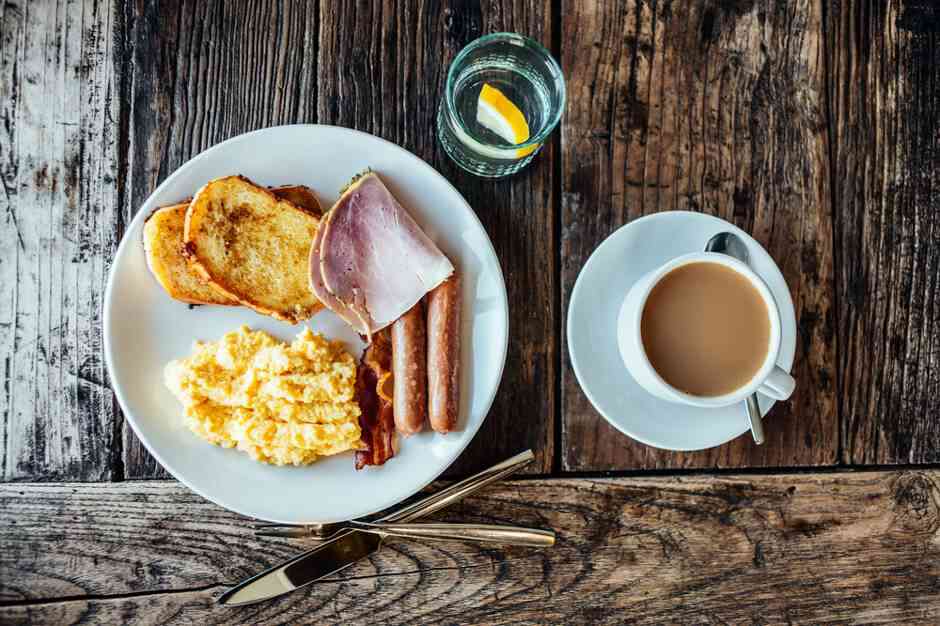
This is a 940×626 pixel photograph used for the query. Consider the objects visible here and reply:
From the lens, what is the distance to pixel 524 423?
1.84 meters

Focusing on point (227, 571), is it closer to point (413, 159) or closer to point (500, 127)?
point (413, 159)

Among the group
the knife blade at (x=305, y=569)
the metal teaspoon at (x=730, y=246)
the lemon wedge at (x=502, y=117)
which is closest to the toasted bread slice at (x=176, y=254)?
the lemon wedge at (x=502, y=117)

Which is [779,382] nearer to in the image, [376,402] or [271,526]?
[376,402]

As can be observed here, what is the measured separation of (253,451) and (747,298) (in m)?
1.12

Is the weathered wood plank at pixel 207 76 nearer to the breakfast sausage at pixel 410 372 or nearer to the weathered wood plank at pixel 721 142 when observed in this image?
the breakfast sausage at pixel 410 372

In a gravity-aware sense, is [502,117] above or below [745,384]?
above

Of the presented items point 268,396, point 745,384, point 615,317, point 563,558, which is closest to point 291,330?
point 268,396

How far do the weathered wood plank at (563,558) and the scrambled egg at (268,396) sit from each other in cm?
25

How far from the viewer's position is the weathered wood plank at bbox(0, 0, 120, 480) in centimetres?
181

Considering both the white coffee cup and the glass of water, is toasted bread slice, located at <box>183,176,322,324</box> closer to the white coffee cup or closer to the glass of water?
the glass of water

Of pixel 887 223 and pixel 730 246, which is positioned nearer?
pixel 730 246

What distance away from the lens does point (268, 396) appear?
1688 millimetres

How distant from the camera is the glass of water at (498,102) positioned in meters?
1.73

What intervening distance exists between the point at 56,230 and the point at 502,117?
43.8 inches
